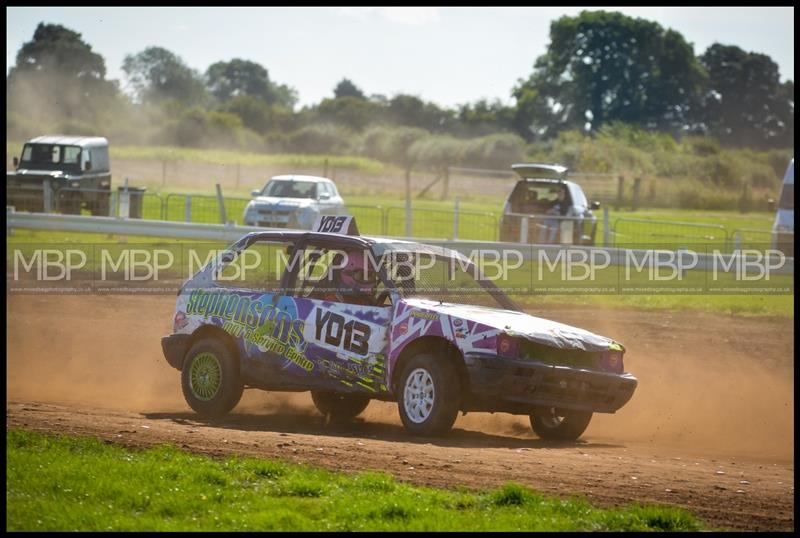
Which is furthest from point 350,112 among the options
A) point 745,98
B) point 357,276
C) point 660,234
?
point 357,276

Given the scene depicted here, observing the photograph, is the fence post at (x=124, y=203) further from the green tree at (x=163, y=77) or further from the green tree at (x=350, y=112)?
the green tree at (x=163, y=77)

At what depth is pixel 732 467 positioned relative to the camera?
Answer: 27.9 ft

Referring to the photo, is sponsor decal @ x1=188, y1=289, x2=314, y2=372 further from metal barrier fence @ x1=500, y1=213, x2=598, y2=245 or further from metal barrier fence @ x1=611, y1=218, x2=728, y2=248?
metal barrier fence @ x1=611, y1=218, x2=728, y2=248

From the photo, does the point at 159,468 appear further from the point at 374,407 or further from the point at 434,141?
the point at 434,141

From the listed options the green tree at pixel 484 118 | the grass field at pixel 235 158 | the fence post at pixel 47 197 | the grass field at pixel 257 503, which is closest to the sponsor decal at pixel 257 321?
the grass field at pixel 257 503

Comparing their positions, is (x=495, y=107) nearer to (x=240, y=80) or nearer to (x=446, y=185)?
(x=446, y=185)

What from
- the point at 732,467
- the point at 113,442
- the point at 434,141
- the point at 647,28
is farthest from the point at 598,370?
the point at 647,28

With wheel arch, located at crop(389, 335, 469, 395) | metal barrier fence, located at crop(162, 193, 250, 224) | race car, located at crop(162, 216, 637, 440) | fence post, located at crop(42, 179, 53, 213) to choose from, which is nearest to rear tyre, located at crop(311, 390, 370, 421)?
race car, located at crop(162, 216, 637, 440)

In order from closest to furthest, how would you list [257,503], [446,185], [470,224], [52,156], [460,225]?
[257,503]
[470,224]
[460,225]
[52,156]
[446,185]

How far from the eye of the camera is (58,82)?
64.8 m

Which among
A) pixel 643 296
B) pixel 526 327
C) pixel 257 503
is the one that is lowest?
pixel 257 503

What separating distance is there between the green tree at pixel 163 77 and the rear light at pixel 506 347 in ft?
288

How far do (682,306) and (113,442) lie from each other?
1100 cm

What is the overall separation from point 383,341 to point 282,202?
56.9ft
